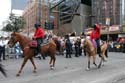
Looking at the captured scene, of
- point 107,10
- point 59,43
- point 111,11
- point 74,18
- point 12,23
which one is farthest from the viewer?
point 74,18

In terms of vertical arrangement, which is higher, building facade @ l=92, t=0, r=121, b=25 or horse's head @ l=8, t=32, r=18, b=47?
building facade @ l=92, t=0, r=121, b=25

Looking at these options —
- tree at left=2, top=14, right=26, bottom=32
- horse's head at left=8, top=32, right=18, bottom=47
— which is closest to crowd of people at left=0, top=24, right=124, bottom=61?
horse's head at left=8, top=32, right=18, bottom=47

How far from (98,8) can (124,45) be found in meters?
44.0

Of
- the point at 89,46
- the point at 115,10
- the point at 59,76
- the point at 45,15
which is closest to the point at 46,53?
the point at 89,46

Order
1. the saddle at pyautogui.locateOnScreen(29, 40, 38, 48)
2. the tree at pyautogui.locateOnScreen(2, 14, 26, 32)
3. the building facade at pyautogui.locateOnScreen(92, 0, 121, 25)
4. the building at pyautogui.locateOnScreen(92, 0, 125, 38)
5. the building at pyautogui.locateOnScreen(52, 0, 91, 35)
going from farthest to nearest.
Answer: the building at pyautogui.locateOnScreen(52, 0, 91, 35), the building facade at pyautogui.locateOnScreen(92, 0, 121, 25), the building at pyautogui.locateOnScreen(92, 0, 125, 38), the tree at pyautogui.locateOnScreen(2, 14, 26, 32), the saddle at pyautogui.locateOnScreen(29, 40, 38, 48)

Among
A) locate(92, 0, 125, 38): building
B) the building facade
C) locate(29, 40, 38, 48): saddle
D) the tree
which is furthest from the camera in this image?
the building facade

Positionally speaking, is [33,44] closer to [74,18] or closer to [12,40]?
[12,40]

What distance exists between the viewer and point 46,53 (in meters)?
18.9

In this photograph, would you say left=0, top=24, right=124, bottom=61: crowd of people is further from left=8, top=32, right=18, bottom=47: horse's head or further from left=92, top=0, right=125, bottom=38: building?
left=92, top=0, right=125, bottom=38: building

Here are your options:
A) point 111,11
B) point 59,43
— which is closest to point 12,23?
point 111,11

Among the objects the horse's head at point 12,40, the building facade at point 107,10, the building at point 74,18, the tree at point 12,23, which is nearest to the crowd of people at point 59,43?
the horse's head at point 12,40

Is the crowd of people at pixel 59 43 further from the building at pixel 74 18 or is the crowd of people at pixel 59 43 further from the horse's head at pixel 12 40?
the building at pixel 74 18

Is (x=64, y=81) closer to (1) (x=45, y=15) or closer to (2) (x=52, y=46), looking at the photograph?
(2) (x=52, y=46)

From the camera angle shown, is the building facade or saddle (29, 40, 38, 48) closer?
saddle (29, 40, 38, 48)
